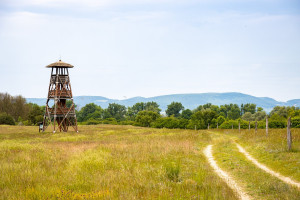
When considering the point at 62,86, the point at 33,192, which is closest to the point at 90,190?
the point at 33,192

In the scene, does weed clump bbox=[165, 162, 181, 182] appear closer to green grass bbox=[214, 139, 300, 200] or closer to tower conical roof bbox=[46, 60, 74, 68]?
green grass bbox=[214, 139, 300, 200]

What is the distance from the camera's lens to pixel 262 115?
121 metres

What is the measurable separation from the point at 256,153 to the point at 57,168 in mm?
13806

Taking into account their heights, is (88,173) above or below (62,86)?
below

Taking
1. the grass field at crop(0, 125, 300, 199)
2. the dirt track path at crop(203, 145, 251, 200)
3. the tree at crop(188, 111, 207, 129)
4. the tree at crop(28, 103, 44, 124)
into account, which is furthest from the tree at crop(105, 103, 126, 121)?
the dirt track path at crop(203, 145, 251, 200)

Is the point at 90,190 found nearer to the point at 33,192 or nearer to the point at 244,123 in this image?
the point at 33,192

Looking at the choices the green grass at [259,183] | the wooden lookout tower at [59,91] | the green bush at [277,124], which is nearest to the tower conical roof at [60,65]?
the wooden lookout tower at [59,91]

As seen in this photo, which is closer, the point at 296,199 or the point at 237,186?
the point at 296,199

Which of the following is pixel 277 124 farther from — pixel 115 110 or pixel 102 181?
pixel 115 110

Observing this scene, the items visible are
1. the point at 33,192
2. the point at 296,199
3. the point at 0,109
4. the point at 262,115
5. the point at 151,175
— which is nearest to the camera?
the point at 296,199

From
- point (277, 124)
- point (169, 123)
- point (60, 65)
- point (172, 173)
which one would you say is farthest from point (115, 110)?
point (172, 173)

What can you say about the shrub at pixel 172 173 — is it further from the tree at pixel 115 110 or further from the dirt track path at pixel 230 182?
the tree at pixel 115 110

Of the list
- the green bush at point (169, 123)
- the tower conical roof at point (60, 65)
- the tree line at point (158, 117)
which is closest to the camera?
the tower conical roof at point (60, 65)

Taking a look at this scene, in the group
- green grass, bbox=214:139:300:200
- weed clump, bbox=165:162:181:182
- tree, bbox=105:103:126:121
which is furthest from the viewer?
tree, bbox=105:103:126:121
